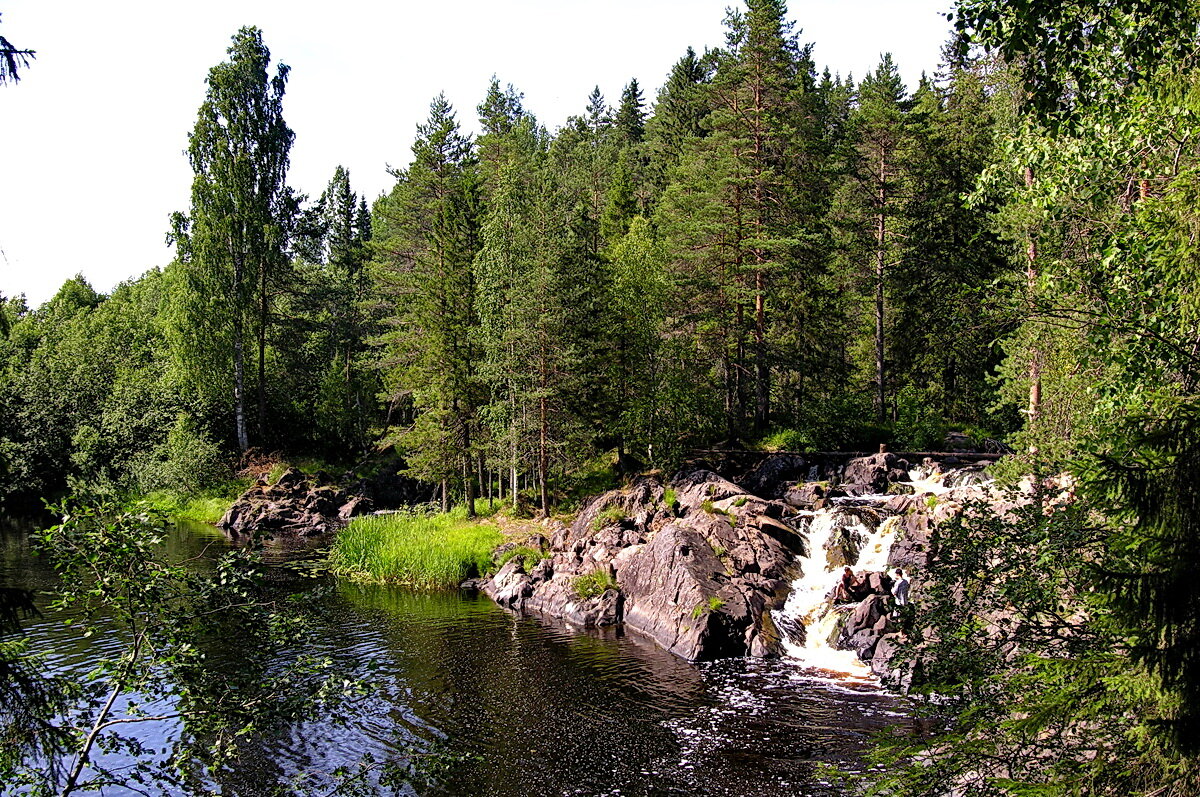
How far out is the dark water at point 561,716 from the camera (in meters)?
13.9

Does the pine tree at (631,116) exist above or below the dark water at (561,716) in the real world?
above

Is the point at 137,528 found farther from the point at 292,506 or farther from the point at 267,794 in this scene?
the point at 292,506

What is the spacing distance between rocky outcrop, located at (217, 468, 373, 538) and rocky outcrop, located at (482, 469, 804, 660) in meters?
16.4

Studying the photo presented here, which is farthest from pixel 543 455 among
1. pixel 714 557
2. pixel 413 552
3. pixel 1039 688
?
pixel 1039 688

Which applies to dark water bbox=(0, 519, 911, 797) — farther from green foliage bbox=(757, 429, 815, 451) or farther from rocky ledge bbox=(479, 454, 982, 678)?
green foliage bbox=(757, 429, 815, 451)

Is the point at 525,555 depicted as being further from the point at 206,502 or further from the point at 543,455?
the point at 206,502

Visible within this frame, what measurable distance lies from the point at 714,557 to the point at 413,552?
41.4 feet

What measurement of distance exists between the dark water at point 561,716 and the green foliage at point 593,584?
1.67m

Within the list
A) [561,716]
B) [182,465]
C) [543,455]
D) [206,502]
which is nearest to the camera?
[561,716]

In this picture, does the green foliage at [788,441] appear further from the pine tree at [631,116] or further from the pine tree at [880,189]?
the pine tree at [631,116]

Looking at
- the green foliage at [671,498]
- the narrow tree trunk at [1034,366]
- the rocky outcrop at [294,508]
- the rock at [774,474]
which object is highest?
the narrow tree trunk at [1034,366]

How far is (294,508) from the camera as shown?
140 ft

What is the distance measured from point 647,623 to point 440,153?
32343 mm

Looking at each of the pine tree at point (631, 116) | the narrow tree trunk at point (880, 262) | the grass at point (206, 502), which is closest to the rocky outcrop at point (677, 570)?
the narrow tree trunk at point (880, 262)
